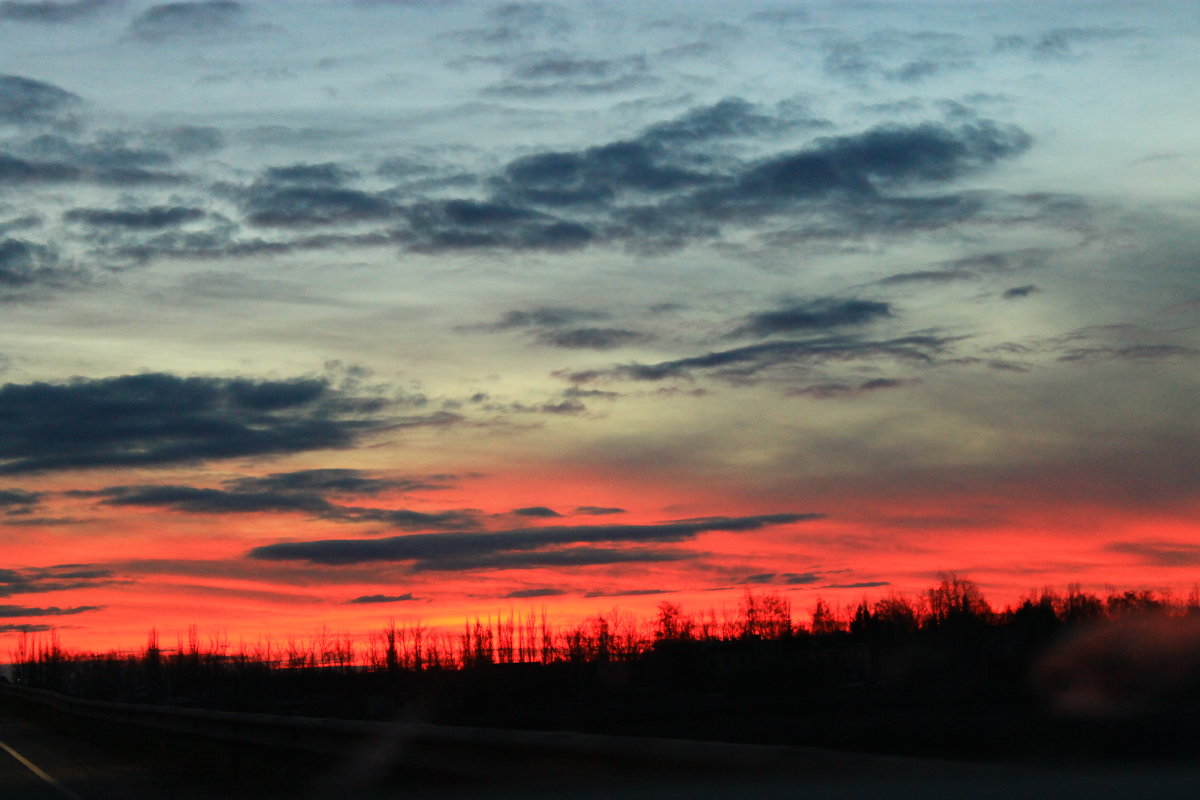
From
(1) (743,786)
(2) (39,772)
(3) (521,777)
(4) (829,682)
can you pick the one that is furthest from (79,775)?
(4) (829,682)

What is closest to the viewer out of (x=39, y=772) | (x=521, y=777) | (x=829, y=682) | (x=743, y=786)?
(x=743, y=786)

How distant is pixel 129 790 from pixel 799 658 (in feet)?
327

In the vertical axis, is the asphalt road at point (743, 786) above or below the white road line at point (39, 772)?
above

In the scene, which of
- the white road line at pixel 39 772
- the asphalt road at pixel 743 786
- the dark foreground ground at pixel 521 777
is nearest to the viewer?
the asphalt road at pixel 743 786

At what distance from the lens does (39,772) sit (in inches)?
808

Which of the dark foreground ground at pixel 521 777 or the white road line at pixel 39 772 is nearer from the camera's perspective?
the dark foreground ground at pixel 521 777

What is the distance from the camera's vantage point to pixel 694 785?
8.53 metres

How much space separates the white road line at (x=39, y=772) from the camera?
1630cm

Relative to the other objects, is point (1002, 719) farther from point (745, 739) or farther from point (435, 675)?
point (435, 675)

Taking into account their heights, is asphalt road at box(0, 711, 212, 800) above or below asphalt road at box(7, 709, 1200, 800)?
below

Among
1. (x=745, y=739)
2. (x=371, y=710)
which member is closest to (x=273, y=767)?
(x=745, y=739)

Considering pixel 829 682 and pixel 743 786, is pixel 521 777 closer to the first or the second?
pixel 743 786

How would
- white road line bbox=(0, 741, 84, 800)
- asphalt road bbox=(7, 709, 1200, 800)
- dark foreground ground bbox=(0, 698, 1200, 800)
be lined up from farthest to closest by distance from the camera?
white road line bbox=(0, 741, 84, 800)
dark foreground ground bbox=(0, 698, 1200, 800)
asphalt road bbox=(7, 709, 1200, 800)

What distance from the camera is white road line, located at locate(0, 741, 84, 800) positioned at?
1630 cm
